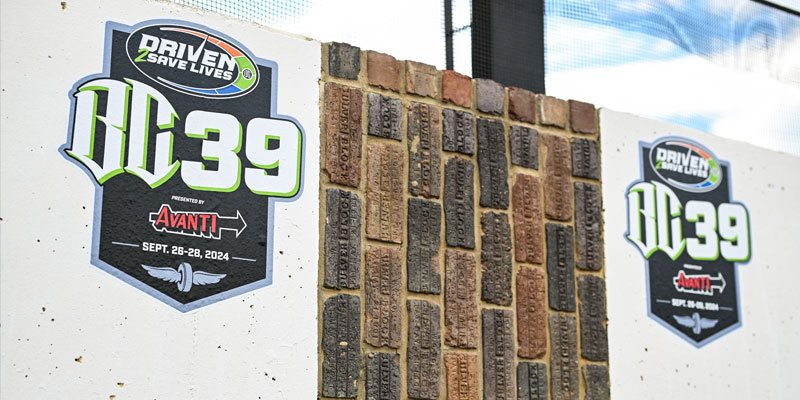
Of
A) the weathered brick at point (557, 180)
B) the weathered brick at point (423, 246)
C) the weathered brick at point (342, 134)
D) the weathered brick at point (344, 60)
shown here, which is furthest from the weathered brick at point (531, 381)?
the weathered brick at point (344, 60)

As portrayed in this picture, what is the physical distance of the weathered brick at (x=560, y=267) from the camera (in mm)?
4605

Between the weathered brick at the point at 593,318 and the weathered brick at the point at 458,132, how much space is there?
806 millimetres

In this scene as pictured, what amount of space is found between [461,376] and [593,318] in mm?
778

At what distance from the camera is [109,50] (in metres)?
3.68

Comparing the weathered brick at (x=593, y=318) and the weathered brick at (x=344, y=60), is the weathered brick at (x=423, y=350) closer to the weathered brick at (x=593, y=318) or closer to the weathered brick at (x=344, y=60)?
the weathered brick at (x=593, y=318)

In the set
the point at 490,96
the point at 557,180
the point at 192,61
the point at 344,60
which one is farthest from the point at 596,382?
the point at 192,61

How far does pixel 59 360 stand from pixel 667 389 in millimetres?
2729

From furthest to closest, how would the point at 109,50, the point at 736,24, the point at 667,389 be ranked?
the point at 736,24 < the point at 667,389 < the point at 109,50

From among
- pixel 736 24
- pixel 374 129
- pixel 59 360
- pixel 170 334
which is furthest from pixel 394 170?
pixel 736 24

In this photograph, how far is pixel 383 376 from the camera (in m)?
4.02

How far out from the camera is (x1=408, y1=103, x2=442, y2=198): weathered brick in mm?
4293

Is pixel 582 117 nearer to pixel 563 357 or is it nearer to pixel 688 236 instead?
pixel 688 236

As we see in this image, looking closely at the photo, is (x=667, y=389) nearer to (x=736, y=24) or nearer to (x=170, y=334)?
(x=736, y=24)

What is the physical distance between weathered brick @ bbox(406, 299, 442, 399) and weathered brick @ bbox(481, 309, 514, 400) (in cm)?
24
